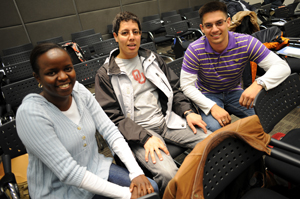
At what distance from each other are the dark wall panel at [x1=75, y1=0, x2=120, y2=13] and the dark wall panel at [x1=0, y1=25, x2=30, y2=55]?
1.57 meters

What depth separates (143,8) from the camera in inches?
235

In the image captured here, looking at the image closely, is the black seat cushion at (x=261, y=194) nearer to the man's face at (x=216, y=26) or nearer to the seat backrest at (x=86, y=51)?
the man's face at (x=216, y=26)

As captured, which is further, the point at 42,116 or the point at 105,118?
the point at 105,118

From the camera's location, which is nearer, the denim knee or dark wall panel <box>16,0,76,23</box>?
the denim knee

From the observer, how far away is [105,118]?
3.54 feet

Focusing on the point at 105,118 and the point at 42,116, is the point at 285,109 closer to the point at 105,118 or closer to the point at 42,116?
the point at 105,118

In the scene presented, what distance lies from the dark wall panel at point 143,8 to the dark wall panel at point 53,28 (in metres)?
1.68

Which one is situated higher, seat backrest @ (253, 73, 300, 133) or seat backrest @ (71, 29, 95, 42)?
seat backrest @ (71, 29, 95, 42)

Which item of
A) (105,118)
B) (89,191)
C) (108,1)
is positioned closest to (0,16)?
(108,1)

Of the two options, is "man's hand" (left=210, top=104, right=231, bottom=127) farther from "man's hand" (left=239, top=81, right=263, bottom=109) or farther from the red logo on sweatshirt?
the red logo on sweatshirt

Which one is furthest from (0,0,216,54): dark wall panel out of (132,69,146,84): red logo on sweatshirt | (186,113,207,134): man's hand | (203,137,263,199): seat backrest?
(203,137,263,199): seat backrest

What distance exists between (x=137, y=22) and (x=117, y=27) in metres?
0.15

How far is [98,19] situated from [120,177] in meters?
5.40

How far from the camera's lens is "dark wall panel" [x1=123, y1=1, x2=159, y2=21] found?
5762 millimetres
